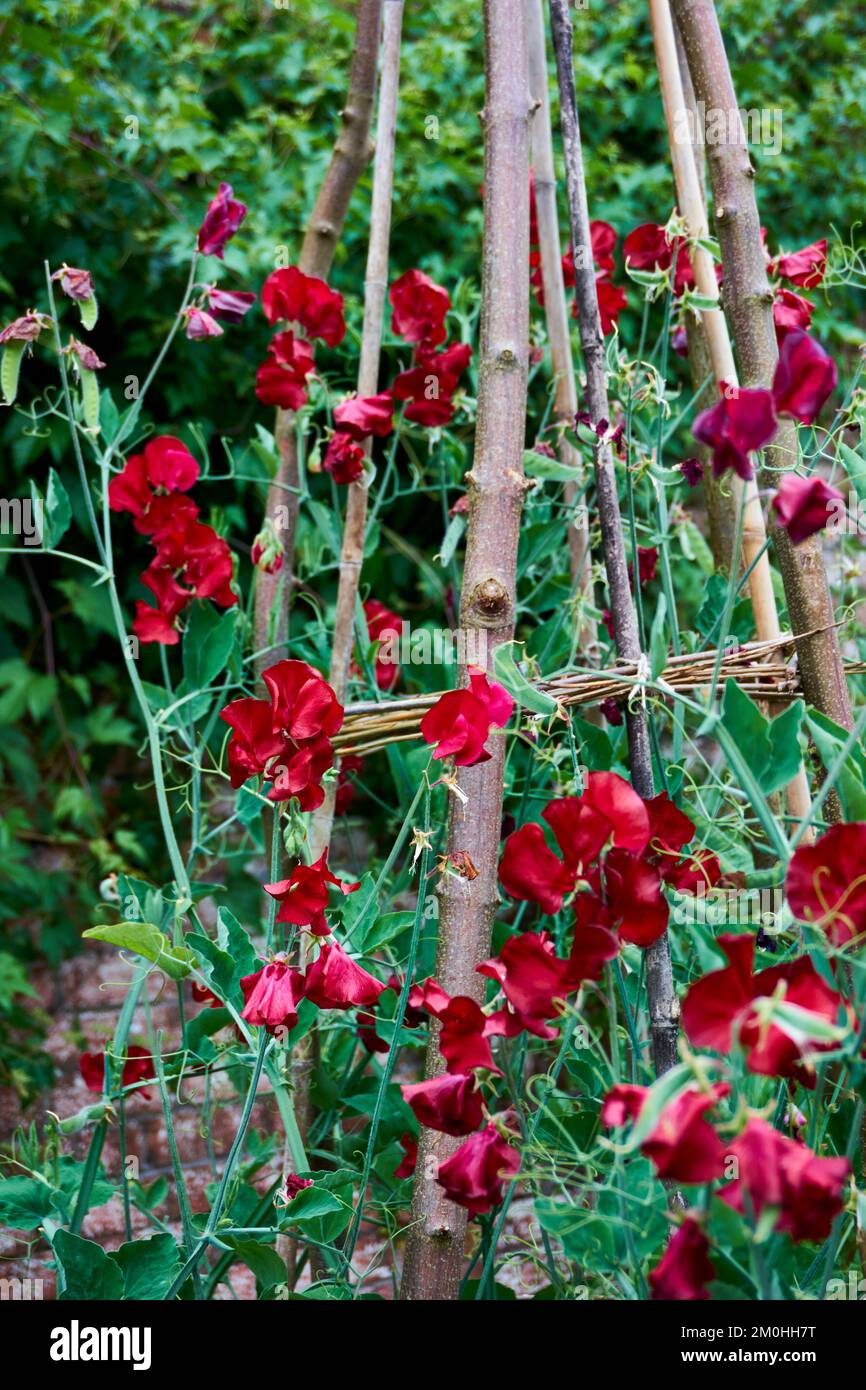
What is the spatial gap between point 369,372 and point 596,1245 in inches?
31.6

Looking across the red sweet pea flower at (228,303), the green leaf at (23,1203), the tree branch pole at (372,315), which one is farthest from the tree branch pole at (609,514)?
the green leaf at (23,1203)

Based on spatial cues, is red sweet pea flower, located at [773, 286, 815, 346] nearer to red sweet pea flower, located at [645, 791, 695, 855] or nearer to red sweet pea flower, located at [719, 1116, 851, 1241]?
red sweet pea flower, located at [645, 791, 695, 855]

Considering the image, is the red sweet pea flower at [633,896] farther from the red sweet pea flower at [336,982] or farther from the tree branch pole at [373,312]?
the tree branch pole at [373,312]

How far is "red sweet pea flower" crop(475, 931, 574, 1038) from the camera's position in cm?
55

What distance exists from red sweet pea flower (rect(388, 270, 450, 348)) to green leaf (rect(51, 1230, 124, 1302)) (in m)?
0.84

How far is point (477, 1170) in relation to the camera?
58 cm

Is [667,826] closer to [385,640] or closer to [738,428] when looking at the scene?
[738,428]

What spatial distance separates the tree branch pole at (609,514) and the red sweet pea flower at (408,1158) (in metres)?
0.26

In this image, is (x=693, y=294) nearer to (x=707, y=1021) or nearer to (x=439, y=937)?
(x=439, y=937)

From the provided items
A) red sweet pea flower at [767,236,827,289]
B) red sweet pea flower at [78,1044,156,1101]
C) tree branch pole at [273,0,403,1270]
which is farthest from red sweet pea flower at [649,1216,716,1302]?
red sweet pea flower at [767,236,827,289]

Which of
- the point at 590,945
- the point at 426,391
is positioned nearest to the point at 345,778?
the point at 426,391
